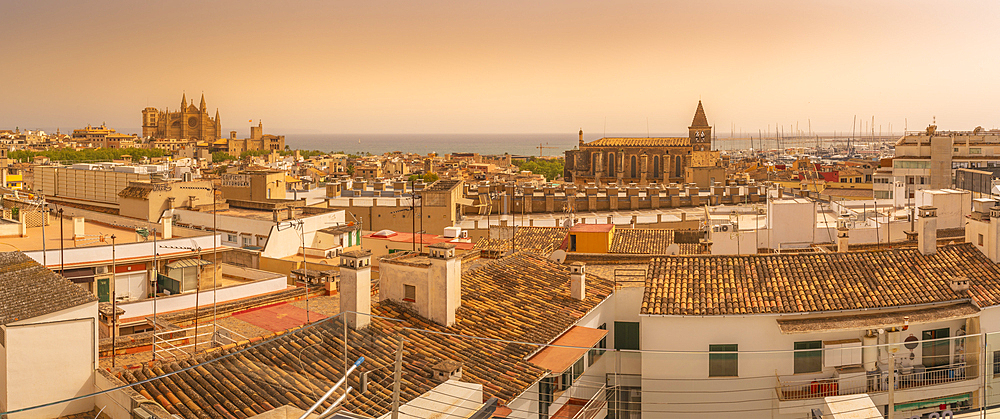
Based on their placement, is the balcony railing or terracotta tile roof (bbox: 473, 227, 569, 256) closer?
the balcony railing

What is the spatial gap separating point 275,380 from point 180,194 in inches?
667

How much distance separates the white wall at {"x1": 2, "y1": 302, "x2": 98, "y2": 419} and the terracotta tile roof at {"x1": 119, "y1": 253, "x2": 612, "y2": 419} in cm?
40

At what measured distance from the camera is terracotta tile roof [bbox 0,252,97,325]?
6.87 m

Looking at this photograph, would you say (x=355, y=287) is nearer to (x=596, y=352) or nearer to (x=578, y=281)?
(x=578, y=281)

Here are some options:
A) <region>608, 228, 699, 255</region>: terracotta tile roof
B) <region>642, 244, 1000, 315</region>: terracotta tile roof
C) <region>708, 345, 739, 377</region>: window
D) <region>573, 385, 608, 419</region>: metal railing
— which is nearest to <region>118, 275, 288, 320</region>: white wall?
<region>573, 385, 608, 419</region>: metal railing

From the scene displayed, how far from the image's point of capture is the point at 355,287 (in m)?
8.45

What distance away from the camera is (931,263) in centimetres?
1099

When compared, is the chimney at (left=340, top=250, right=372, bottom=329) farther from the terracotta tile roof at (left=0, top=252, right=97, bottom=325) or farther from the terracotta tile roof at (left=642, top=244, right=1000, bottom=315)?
the terracotta tile roof at (left=642, top=244, right=1000, bottom=315)

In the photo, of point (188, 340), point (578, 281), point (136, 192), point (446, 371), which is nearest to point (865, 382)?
point (578, 281)

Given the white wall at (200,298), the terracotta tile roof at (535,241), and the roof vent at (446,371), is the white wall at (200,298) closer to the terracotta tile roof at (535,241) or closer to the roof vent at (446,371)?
the terracotta tile roof at (535,241)

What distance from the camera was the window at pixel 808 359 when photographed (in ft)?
32.7

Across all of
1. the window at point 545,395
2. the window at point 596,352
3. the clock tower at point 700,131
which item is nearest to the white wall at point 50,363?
the window at point 545,395

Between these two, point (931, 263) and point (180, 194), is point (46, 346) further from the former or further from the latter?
point (180, 194)

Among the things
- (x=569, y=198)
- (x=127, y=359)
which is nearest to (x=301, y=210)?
(x=569, y=198)
